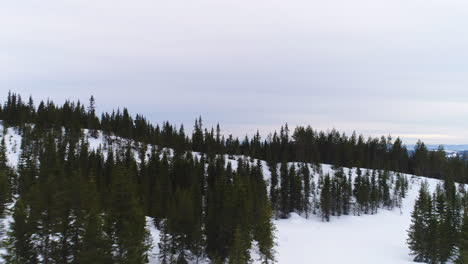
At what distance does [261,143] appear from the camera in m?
163

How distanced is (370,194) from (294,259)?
72352 mm

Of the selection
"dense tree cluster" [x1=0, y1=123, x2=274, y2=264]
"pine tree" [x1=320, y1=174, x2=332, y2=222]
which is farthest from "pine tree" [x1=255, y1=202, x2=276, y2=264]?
"pine tree" [x1=320, y1=174, x2=332, y2=222]

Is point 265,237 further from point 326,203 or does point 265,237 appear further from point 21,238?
point 326,203

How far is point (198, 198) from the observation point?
60281 millimetres

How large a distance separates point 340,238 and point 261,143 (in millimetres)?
86328

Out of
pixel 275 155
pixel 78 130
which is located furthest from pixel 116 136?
pixel 275 155

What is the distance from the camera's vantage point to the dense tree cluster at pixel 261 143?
13688 cm

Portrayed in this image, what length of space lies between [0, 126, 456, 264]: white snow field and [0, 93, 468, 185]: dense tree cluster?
19.7m

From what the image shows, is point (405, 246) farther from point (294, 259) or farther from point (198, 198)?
point (198, 198)

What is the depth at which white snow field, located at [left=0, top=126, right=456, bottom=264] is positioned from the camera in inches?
2311

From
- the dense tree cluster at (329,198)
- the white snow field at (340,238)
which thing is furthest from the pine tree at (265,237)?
the dense tree cluster at (329,198)

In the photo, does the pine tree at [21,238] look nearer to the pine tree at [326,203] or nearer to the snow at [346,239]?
the snow at [346,239]

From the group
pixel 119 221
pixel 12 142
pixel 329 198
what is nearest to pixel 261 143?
pixel 329 198

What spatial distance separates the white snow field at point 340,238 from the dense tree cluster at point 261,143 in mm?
19685
